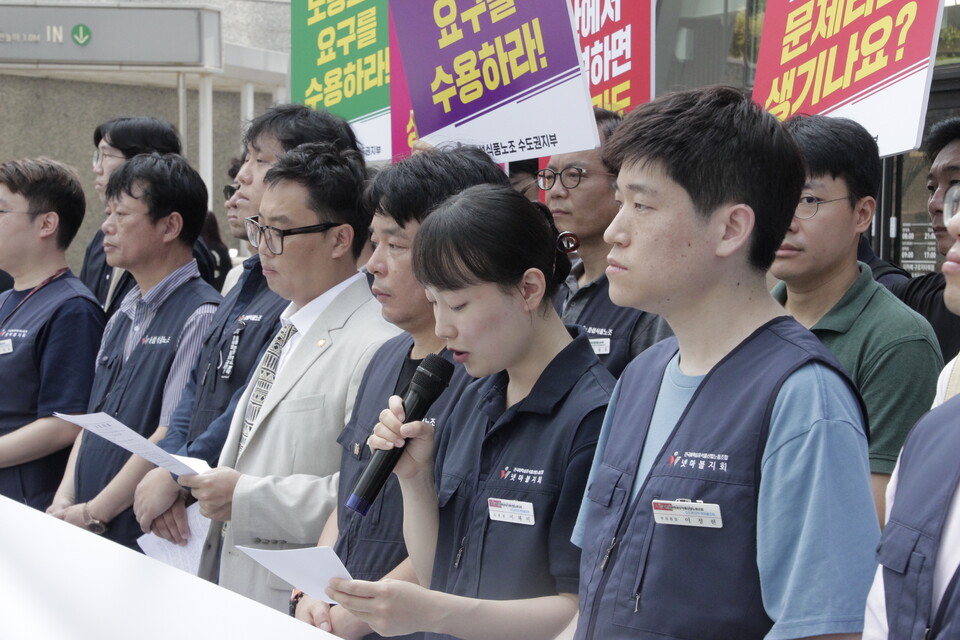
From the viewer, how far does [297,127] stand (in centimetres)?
403

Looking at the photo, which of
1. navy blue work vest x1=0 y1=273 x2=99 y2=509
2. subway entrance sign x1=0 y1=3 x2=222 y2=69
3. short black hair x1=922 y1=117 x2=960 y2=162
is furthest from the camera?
subway entrance sign x1=0 y1=3 x2=222 y2=69

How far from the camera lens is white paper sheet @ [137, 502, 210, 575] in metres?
3.42

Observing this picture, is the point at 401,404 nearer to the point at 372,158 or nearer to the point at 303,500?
the point at 303,500

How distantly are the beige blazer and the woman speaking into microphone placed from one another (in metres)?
0.65

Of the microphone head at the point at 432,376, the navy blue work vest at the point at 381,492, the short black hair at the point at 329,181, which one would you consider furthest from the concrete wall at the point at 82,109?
the microphone head at the point at 432,376

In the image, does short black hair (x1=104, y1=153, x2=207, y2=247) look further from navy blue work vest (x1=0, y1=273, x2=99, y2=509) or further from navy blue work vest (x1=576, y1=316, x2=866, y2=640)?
navy blue work vest (x1=576, y1=316, x2=866, y2=640)

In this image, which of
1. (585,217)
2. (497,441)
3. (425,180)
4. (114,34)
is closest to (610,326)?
(585,217)

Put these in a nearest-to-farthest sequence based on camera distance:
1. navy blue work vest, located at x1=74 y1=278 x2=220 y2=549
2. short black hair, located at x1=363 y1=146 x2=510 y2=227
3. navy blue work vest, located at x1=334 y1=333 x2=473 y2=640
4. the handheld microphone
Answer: the handheld microphone
navy blue work vest, located at x1=334 y1=333 x2=473 y2=640
short black hair, located at x1=363 y1=146 x2=510 y2=227
navy blue work vest, located at x1=74 y1=278 x2=220 y2=549

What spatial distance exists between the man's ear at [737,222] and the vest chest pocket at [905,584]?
1.86 ft

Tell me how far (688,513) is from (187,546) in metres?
2.24

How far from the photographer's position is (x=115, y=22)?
9.80 m

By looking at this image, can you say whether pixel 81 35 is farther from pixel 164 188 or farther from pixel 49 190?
pixel 164 188

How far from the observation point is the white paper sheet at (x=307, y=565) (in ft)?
6.49

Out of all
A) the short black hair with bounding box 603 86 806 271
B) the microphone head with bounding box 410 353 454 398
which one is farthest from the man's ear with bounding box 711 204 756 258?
the microphone head with bounding box 410 353 454 398
